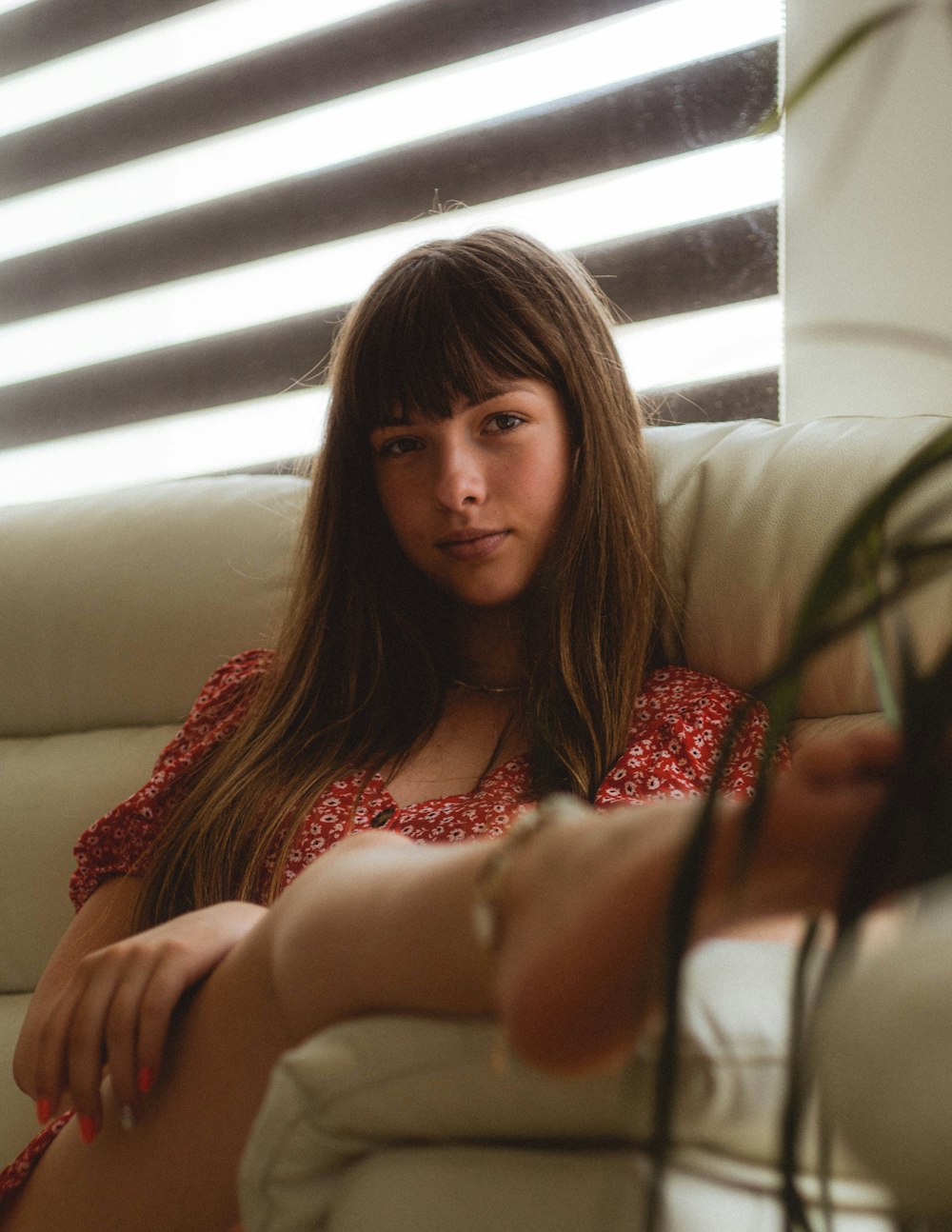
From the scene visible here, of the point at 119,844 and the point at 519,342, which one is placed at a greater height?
the point at 519,342

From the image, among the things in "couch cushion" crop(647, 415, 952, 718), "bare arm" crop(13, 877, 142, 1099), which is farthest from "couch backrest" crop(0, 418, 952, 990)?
"bare arm" crop(13, 877, 142, 1099)

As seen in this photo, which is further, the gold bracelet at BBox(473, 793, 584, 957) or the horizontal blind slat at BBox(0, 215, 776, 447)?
the horizontal blind slat at BBox(0, 215, 776, 447)

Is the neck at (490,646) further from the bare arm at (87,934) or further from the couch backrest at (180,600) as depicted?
the bare arm at (87,934)

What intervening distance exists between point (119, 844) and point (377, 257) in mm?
1093

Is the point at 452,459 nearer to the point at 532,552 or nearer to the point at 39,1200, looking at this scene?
the point at 532,552

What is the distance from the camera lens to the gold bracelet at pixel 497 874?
0.50 m

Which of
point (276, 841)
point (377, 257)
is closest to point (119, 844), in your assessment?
point (276, 841)

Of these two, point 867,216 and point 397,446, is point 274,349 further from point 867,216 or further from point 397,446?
point 867,216

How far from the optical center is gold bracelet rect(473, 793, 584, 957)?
50 cm

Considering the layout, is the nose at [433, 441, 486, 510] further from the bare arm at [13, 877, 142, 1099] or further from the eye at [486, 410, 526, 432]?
the bare arm at [13, 877, 142, 1099]

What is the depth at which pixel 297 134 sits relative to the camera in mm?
1946

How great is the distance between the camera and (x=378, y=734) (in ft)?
3.93

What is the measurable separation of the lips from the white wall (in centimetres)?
54

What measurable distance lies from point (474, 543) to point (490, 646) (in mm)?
167
